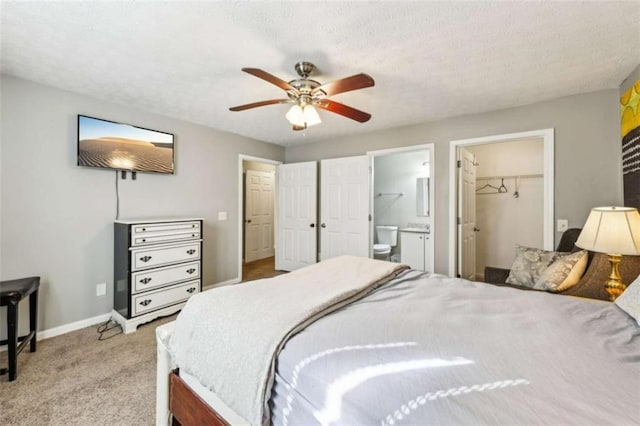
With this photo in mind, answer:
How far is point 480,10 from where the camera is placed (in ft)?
4.97

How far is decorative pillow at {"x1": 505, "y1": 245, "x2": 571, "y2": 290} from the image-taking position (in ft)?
7.48

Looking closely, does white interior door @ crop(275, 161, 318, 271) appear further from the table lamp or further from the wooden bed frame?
the table lamp

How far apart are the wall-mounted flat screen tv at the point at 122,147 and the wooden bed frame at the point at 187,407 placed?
246 centimetres

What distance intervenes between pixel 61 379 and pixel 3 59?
2.45 metres

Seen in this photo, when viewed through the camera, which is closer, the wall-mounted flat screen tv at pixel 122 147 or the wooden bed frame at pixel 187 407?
the wooden bed frame at pixel 187 407

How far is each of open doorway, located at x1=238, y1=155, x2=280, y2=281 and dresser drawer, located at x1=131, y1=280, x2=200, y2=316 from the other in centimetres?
220

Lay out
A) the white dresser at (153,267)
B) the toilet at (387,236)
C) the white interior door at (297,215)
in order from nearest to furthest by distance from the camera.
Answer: the white dresser at (153,267), the white interior door at (297,215), the toilet at (387,236)

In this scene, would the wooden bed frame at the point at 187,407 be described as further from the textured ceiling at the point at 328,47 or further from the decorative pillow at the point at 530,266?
the decorative pillow at the point at 530,266

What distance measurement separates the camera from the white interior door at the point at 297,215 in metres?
4.53

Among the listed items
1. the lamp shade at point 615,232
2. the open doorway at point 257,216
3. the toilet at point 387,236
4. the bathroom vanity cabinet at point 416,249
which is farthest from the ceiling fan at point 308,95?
the open doorway at point 257,216

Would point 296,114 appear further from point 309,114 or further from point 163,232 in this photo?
point 163,232

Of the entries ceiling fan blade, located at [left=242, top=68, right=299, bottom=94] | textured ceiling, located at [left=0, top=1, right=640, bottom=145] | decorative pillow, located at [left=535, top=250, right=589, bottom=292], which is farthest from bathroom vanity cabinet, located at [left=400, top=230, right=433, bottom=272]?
ceiling fan blade, located at [left=242, top=68, right=299, bottom=94]

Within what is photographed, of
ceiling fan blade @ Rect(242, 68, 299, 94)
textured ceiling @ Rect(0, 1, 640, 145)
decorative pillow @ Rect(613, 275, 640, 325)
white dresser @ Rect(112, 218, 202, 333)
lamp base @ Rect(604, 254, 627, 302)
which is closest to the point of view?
decorative pillow @ Rect(613, 275, 640, 325)

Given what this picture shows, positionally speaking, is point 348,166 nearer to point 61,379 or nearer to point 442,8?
point 442,8
